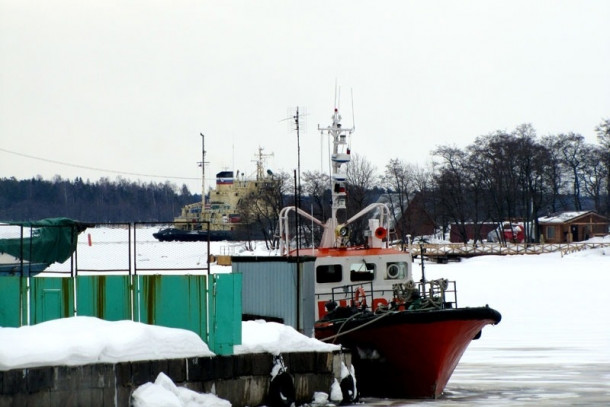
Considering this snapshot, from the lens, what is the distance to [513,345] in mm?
31016

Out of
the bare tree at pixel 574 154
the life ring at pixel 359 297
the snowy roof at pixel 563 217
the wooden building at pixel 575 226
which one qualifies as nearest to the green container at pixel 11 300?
the life ring at pixel 359 297

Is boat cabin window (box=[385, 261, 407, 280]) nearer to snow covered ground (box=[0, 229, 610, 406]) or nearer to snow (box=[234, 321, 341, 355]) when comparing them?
snow covered ground (box=[0, 229, 610, 406])

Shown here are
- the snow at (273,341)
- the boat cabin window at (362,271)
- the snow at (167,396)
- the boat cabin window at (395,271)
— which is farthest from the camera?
the boat cabin window at (395,271)

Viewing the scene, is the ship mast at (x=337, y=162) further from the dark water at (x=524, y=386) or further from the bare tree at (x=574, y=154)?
the bare tree at (x=574, y=154)

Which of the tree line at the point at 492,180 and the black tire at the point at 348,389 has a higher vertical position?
the tree line at the point at 492,180

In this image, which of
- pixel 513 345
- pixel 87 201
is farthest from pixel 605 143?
pixel 513 345

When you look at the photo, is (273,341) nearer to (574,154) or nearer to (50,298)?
(50,298)

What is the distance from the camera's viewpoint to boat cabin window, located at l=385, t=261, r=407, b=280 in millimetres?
27109

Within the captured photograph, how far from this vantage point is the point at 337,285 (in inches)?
1043

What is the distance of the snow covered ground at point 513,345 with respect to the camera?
18.0 meters

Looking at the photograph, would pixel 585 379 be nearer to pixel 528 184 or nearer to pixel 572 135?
pixel 528 184

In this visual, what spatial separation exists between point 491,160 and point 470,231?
47.1 ft

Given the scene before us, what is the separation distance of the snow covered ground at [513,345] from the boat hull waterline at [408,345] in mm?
726

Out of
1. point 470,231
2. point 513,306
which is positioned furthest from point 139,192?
point 513,306
